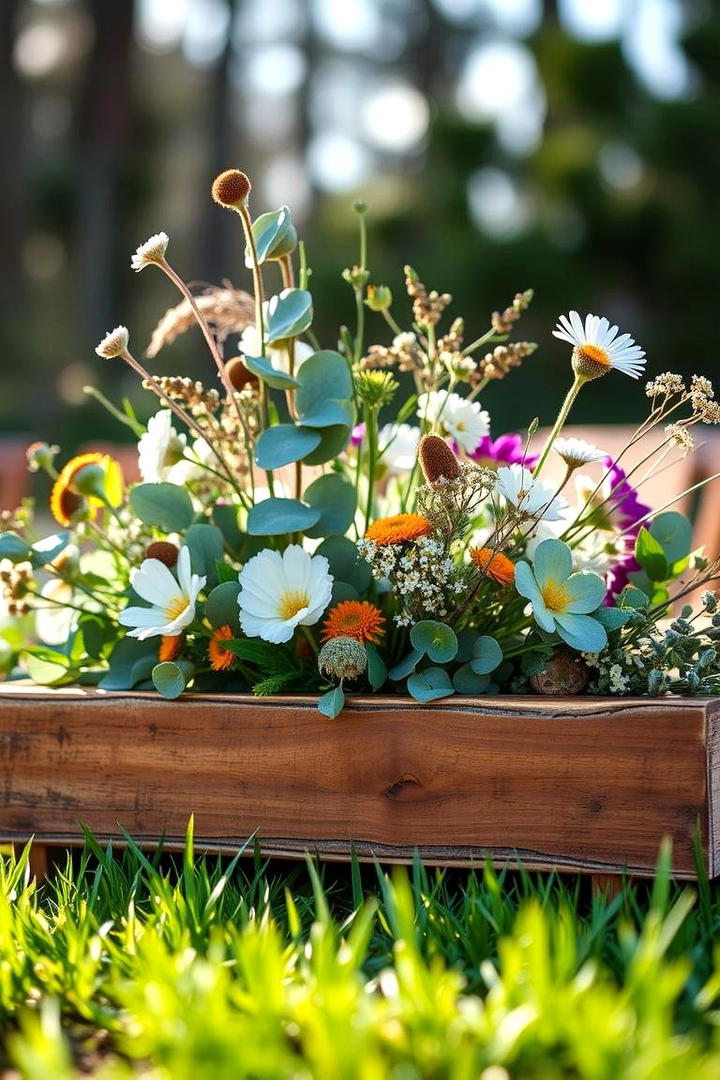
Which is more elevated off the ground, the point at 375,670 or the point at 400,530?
the point at 400,530

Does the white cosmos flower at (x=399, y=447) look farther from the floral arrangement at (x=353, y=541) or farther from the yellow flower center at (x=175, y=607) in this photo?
the yellow flower center at (x=175, y=607)

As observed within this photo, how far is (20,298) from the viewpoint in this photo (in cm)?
992

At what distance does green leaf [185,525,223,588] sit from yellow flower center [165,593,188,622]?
0.06 metres

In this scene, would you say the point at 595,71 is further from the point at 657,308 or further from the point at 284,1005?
the point at 284,1005

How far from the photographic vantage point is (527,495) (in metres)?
1.10

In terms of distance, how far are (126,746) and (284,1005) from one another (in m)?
0.51

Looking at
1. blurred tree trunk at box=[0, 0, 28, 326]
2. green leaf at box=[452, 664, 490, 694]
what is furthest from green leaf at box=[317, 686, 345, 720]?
blurred tree trunk at box=[0, 0, 28, 326]

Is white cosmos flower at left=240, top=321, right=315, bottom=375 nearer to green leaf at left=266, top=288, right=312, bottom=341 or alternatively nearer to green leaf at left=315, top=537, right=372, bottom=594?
green leaf at left=266, top=288, right=312, bottom=341

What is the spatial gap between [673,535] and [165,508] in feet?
1.74

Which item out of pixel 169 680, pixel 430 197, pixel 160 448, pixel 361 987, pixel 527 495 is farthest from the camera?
pixel 430 197

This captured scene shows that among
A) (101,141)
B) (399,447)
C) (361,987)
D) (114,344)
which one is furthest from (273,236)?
(101,141)

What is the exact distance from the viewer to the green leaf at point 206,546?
4.20 feet

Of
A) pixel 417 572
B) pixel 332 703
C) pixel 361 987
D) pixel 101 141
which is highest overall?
pixel 101 141

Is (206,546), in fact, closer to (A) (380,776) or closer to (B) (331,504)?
(B) (331,504)
